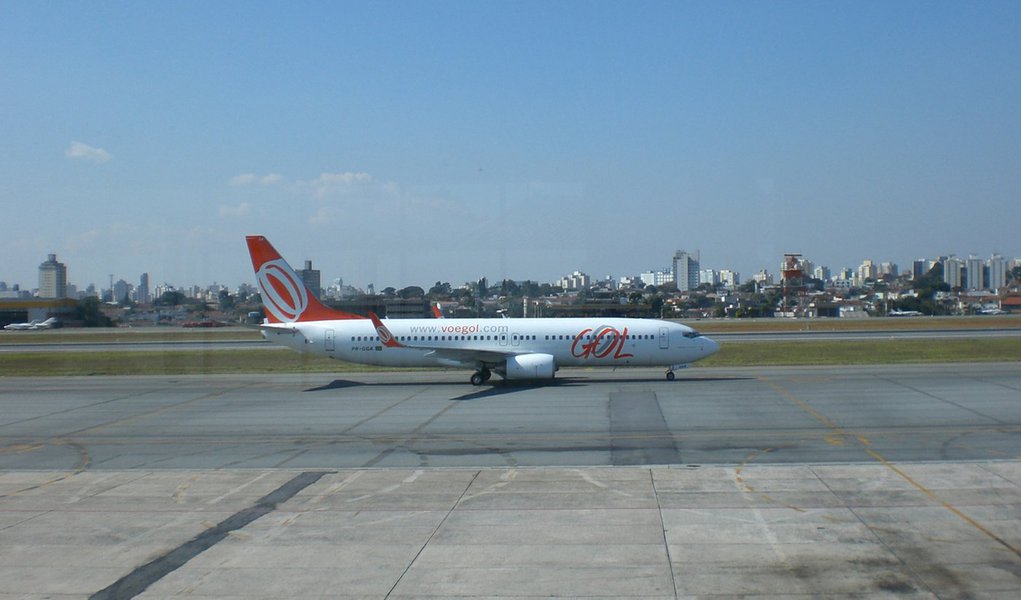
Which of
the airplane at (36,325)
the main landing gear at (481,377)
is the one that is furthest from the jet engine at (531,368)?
the airplane at (36,325)

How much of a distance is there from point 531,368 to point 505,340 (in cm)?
239

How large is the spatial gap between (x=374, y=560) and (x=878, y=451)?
13176 mm

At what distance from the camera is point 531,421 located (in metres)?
25.6

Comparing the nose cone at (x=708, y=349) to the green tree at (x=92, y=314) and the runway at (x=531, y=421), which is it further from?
the green tree at (x=92, y=314)

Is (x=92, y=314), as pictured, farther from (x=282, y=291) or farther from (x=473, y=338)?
(x=473, y=338)

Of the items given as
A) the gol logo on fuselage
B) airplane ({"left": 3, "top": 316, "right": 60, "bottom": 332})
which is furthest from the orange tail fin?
airplane ({"left": 3, "top": 316, "right": 60, "bottom": 332})

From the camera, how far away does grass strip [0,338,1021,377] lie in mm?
44875

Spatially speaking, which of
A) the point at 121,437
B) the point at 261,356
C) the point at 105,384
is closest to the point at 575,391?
the point at 121,437

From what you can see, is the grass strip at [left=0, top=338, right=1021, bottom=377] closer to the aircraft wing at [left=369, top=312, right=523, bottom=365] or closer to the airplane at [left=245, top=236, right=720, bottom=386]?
the airplane at [left=245, top=236, right=720, bottom=386]

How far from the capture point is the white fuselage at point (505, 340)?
3631cm

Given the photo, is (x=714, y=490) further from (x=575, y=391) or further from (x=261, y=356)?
(x=261, y=356)

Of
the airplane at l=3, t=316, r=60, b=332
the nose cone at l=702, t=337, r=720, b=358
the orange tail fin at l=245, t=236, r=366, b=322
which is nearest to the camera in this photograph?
the nose cone at l=702, t=337, r=720, b=358

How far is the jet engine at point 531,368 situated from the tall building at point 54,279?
82.3 m

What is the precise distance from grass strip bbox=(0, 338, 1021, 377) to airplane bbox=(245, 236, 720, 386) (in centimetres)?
646
